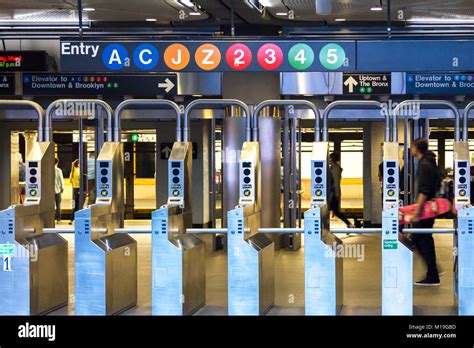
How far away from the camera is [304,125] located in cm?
1538

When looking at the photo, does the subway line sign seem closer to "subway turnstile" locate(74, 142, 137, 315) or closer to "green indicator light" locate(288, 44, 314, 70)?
"green indicator light" locate(288, 44, 314, 70)

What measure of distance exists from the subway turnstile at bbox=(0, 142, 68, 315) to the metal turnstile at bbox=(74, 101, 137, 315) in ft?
1.33

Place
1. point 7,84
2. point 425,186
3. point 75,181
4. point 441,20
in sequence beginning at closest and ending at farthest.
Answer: point 425,186, point 441,20, point 7,84, point 75,181

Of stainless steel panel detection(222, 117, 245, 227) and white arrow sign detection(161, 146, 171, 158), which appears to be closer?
stainless steel panel detection(222, 117, 245, 227)

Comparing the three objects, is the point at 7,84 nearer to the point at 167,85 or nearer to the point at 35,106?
the point at 167,85

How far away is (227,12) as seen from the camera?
38.7 ft

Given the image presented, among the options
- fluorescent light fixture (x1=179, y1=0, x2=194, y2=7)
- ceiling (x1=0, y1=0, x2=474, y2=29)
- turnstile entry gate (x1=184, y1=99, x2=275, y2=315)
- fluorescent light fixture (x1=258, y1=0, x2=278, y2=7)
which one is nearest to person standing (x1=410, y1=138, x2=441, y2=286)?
turnstile entry gate (x1=184, y1=99, x2=275, y2=315)

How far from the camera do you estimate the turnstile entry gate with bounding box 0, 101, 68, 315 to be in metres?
7.59

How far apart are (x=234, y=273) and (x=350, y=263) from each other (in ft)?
14.5

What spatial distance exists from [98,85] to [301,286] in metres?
4.67

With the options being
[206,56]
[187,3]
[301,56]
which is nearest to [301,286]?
[301,56]
